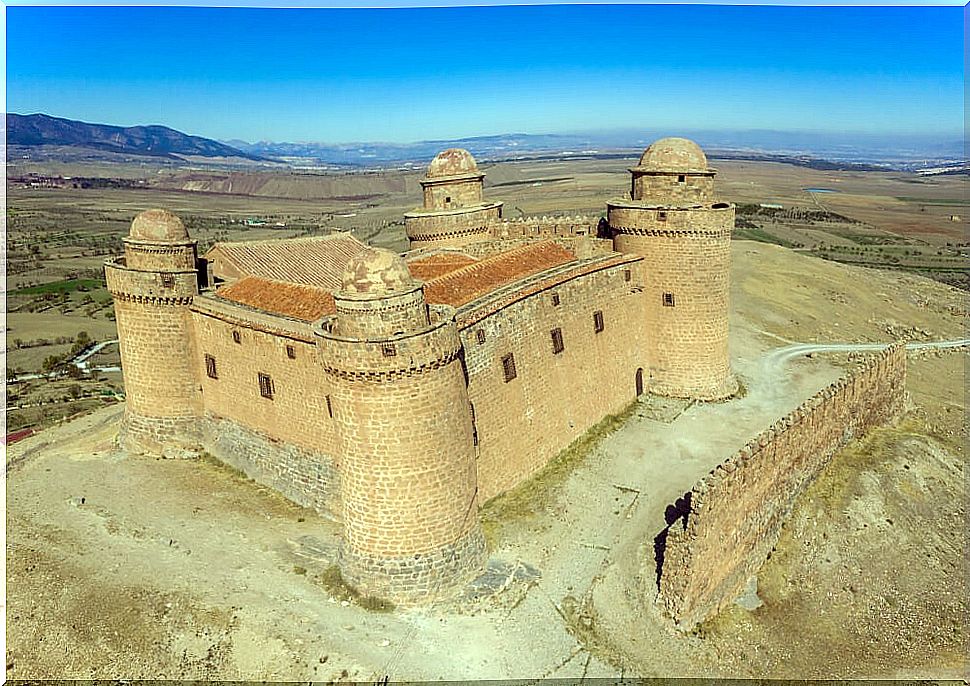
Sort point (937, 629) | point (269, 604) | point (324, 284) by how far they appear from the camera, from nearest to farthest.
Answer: point (269, 604), point (937, 629), point (324, 284)

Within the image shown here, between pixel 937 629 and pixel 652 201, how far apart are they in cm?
1565

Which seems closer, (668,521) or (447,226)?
(668,521)

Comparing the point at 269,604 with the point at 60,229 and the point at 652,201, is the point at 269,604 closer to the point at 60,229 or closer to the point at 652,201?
the point at 652,201

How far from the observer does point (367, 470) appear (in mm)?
15055

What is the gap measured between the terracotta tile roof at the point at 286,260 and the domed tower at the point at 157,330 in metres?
1.31

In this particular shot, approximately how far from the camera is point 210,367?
2197 centimetres

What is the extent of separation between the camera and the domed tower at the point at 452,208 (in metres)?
29.5

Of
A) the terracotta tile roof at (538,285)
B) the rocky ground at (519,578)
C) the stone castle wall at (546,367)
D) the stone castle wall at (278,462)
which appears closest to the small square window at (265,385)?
the stone castle wall at (278,462)

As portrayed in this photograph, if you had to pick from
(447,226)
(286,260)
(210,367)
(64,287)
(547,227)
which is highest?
(447,226)

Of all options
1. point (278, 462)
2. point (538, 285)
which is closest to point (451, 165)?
point (538, 285)

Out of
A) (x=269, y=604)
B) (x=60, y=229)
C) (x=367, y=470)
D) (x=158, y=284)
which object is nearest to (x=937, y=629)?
(x=367, y=470)

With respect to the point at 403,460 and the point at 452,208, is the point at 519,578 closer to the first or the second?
the point at 403,460

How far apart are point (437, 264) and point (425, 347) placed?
10894 mm

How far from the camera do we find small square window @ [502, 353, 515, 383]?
64.7ft
